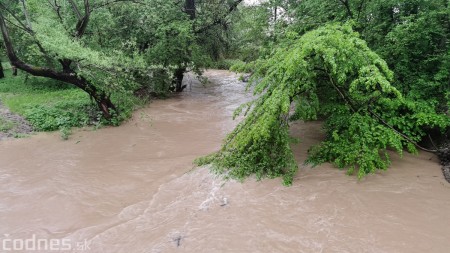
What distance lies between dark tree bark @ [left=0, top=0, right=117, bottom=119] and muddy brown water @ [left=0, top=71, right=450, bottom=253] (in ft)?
9.24

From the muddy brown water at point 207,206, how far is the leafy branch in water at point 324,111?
1.05ft

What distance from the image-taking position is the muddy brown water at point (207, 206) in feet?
14.6

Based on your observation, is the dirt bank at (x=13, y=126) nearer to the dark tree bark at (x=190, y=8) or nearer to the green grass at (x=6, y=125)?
the green grass at (x=6, y=125)

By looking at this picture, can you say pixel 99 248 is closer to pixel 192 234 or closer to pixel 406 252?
pixel 192 234

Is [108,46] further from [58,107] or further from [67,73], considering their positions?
[67,73]

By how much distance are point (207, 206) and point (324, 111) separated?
310 cm

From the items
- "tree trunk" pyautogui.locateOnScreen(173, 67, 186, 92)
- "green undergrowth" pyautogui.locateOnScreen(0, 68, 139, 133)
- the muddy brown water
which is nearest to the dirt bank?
"green undergrowth" pyautogui.locateOnScreen(0, 68, 139, 133)

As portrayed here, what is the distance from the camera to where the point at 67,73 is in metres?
10.4

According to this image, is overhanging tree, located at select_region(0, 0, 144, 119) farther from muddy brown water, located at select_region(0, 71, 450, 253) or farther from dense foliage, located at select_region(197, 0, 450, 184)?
dense foliage, located at select_region(197, 0, 450, 184)

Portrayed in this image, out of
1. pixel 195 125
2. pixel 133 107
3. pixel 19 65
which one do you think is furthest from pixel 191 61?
pixel 19 65

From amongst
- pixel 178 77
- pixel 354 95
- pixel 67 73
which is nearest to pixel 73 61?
pixel 67 73

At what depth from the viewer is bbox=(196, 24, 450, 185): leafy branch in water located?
5.36m

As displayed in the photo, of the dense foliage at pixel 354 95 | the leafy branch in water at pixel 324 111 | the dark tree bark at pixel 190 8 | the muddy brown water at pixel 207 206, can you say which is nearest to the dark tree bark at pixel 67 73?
the muddy brown water at pixel 207 206

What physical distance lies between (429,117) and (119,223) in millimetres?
5659
